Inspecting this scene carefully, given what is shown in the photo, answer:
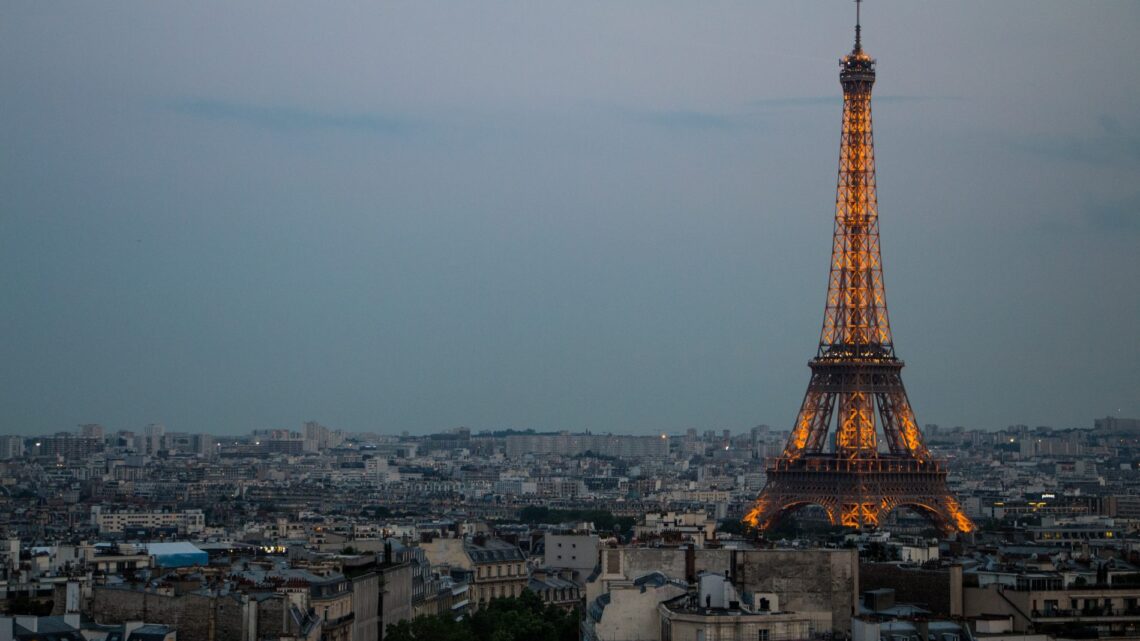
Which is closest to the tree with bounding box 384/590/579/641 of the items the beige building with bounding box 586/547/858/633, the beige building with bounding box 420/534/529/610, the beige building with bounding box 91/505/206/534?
the beige building with bounding box 586/547/858/633

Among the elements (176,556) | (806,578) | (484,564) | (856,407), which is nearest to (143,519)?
(856,407)

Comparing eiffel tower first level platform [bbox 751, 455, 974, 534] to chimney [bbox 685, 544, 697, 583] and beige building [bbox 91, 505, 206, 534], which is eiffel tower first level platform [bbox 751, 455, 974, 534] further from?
chimney [bbox 685, 544, 697, 583]

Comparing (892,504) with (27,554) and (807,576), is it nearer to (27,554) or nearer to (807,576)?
(27,554)

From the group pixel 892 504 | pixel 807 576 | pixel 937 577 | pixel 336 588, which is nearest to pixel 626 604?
pixel 807 576

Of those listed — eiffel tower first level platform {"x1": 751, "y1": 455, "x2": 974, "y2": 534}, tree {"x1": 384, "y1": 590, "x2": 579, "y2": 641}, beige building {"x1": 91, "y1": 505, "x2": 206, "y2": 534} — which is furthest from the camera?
beige building {"x1": 91, "y1": 505, "x2": 206, "y2": 534}

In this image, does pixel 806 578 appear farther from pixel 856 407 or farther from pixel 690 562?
pixel 856 407

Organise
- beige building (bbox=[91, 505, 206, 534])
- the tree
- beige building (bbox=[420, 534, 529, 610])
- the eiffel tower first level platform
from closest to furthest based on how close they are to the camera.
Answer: the tree, beige building (bbox=[420, 534, 529, 610]), the eiffel tower first level platform, beige building (bbox=[91, 505, 206, 534])

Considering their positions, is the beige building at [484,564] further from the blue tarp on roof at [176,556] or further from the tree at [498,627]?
the tree at [498,627]

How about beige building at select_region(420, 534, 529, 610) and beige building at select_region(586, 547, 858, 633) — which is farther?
beige building at select_region(420, 534, 529, 610)
